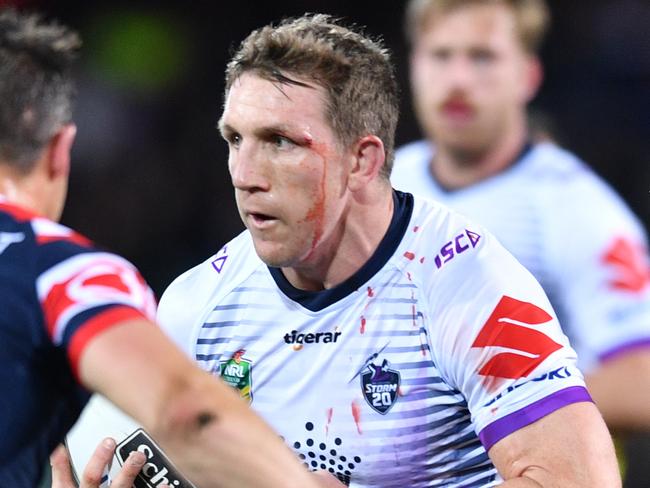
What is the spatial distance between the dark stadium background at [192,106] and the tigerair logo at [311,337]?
5389mm

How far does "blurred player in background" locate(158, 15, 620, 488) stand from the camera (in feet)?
8.48

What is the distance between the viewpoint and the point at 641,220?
7.81 meters

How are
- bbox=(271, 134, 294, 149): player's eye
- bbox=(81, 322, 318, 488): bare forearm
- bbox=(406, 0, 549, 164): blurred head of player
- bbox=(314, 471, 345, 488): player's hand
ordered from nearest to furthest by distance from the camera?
bbox=(81, 322, 318, 488): bare forearm → bbox=(314, 471, 345, 488): player's hand → bbox=(271, 134, 294, 149): player's eye → bbox=(406, 0, 549, 164): blurred head of player

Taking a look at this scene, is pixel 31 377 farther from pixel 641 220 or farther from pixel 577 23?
pixel 577 23

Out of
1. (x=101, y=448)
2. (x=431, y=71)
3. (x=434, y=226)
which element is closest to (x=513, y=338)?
(x=434, y=226)

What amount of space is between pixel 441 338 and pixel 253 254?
0.61 metres

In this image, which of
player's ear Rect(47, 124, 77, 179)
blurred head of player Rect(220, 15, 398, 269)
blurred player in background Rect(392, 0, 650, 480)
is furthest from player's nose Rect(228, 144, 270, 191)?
blurred player in background Rect(392, 0, 650, 480)

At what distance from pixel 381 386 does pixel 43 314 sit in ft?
3.12

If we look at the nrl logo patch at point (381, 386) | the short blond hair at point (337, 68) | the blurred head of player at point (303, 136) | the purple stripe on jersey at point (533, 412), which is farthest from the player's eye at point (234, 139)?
the purple stripe on jersey at point (533, 412)

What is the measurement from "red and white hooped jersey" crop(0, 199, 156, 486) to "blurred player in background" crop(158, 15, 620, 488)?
735 mm

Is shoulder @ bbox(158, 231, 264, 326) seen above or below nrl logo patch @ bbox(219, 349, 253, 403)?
above

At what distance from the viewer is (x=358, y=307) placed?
2.81 m

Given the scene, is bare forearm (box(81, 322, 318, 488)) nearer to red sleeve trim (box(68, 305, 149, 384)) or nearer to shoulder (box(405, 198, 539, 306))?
red sleeve trim (box(68, 305, 149, 384))

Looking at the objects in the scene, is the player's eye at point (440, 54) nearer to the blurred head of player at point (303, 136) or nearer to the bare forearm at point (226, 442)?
the blurred head of player at point (303, 136)
